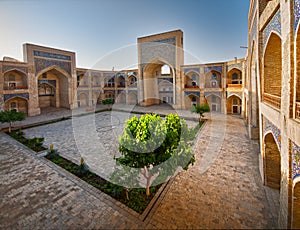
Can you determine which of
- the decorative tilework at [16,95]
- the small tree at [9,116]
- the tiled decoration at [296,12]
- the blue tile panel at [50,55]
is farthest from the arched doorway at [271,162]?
the blue tile panel at [50,55]

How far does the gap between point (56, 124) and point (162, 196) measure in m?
11.3

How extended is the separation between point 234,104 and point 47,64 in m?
17.5

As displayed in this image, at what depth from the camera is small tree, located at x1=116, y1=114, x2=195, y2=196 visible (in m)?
4.00

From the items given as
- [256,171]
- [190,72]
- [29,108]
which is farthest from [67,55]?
[256,171]

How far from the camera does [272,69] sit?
17.4 feet

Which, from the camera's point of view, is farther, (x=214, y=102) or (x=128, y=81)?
(x=128, y=81)

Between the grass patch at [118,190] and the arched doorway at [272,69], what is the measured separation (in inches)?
168

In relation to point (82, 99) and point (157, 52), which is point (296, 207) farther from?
point (82, 99)

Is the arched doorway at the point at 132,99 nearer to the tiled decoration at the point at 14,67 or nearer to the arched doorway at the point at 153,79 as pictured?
the arched doorway at the point at 153,79

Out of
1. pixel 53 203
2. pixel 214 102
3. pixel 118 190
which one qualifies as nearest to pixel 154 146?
pixel 118 190

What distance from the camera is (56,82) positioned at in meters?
19.9

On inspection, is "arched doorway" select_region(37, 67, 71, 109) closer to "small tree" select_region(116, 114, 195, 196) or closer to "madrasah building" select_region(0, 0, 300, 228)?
"madrasah building" select_region(0, 0, 300, 228)

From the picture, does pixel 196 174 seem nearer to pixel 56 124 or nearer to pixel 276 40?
pixel 276 40

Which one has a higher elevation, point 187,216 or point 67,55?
point 67,55
